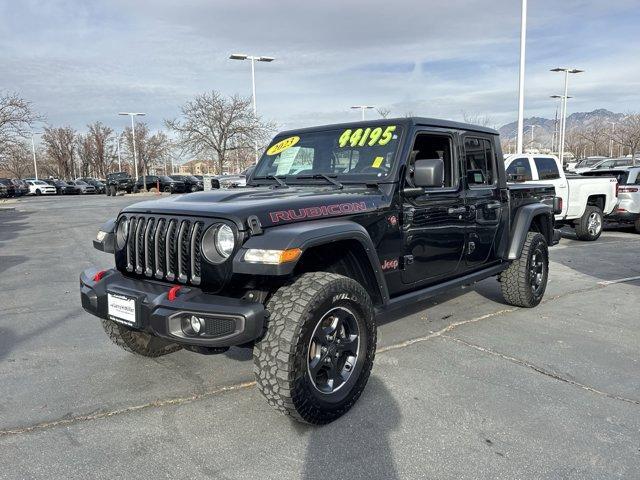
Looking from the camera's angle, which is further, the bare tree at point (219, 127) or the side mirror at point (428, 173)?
the bare tree at point (219, 127)

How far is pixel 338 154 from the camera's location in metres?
4.31

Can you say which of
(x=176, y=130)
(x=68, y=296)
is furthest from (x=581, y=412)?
(x=176, y=130)

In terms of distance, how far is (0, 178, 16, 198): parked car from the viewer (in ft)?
110

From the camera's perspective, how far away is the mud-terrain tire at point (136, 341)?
152 inches

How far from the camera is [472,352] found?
14.2 ft

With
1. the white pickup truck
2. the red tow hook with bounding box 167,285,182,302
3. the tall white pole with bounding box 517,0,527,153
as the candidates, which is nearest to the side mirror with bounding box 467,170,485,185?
the red tow hook with bounding box 167,285,182,302

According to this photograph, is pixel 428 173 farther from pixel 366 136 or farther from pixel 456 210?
pixel 456 210

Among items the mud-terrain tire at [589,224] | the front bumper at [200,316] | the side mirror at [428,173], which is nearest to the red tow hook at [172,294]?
the front bumper at [200,316]

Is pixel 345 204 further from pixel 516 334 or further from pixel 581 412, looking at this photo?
pixel 516 334

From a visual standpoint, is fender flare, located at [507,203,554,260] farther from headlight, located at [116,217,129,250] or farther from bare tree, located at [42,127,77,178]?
bare tree, located at [42,127,77,178]

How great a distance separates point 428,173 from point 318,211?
0.98 meters

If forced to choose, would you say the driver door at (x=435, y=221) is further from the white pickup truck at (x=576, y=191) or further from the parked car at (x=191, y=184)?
the parked car at (x=191, y=184)

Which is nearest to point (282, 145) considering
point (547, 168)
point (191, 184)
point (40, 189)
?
point (547, 168)

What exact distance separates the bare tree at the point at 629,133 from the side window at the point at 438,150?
30.9 meters
